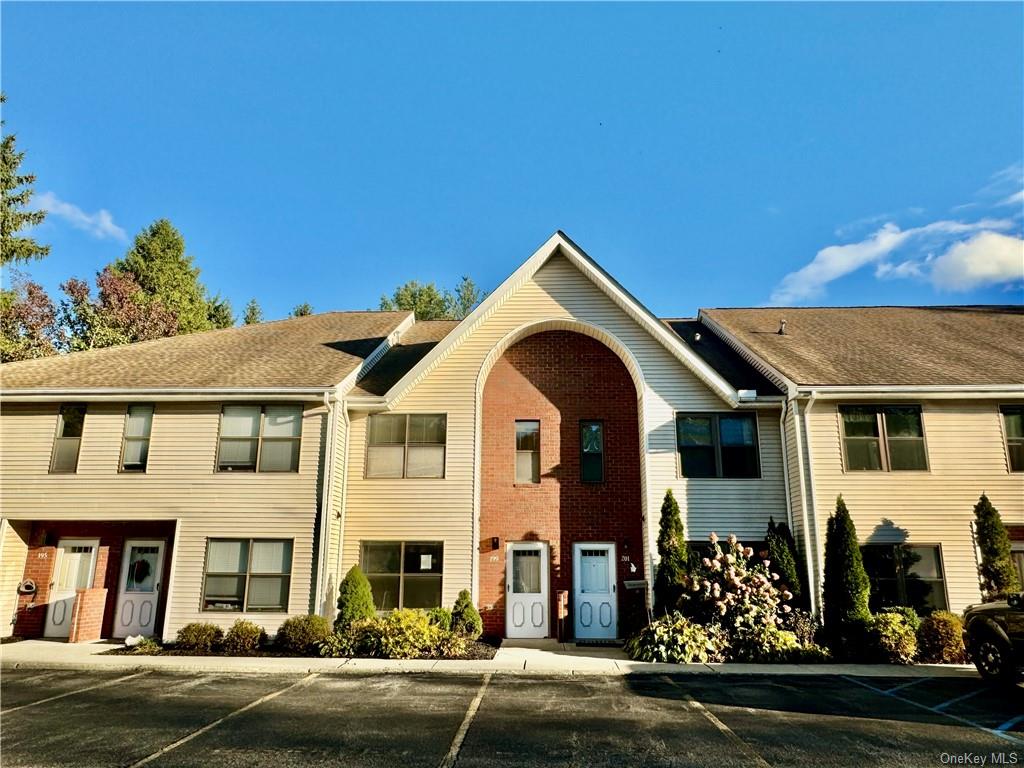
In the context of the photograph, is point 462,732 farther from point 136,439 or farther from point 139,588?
point 136,439

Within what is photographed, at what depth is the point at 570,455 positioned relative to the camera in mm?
16547

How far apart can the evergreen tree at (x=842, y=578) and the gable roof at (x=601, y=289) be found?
376 cm

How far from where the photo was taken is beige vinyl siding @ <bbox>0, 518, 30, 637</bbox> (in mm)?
15398

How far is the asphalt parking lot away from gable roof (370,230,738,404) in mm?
7224

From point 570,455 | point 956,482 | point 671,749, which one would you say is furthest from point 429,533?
point 956,482

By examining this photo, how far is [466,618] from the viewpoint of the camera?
1468 centimetres

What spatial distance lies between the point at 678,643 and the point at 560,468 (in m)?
5.12

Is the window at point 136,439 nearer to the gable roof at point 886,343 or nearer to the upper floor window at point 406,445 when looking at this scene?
the upper floor window at point 406,445

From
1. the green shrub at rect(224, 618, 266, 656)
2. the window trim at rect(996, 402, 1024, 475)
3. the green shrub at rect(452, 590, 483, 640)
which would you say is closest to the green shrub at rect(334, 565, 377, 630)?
the green shrub at rect(224, 618, 266, 656)

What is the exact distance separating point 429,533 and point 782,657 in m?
8.37

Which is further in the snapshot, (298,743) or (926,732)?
(926,732)

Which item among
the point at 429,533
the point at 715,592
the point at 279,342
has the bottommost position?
the point at 715,592

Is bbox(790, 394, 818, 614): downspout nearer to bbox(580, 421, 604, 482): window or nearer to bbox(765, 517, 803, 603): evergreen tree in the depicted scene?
bbox(765, 517, 803, 603): evergreen tree

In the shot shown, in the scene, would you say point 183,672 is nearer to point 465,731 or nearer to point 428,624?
point 428,624
